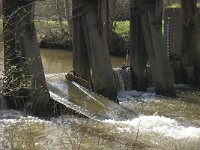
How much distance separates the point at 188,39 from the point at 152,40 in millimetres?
3304

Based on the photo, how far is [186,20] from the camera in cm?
1838

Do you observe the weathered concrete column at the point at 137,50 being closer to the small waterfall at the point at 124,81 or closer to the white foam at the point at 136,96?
the small waterfall at the point at 124,81

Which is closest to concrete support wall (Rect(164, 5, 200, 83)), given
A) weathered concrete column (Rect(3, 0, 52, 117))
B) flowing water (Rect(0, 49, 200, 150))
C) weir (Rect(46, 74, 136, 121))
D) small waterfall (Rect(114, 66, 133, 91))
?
small waterfall (Rect(114, 66, 133, 91))

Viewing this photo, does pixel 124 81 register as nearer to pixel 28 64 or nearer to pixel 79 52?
pixel 79 52

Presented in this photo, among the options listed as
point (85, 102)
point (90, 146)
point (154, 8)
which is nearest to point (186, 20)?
point (154, 8)

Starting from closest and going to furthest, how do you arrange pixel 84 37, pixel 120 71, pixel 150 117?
1. pixel 150 117
2. pixel 84 37
3. pixel 120 71

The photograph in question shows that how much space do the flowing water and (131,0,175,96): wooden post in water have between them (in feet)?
2.85

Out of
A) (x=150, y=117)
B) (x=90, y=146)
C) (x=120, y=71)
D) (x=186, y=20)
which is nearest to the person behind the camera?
(x=90, y=146)

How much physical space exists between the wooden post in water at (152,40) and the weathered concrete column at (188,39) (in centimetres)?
237

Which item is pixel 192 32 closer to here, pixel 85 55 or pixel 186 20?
pixel 186 20

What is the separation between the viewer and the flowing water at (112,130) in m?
9.53

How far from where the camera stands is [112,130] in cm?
1098

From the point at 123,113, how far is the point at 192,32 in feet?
22.1

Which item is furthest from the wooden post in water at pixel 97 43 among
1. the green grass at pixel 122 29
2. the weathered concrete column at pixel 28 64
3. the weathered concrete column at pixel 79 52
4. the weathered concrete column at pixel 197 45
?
the green grass at pixel 122 29
